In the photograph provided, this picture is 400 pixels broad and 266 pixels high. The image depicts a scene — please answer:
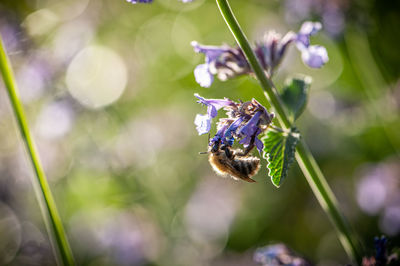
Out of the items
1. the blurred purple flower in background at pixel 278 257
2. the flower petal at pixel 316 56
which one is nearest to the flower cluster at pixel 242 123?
the flower petal at pixel 316 56

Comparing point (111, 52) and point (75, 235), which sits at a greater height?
point (111, 52)

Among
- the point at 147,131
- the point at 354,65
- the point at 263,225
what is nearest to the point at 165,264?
the point at 263,225

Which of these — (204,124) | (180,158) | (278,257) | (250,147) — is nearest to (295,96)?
(250,147)

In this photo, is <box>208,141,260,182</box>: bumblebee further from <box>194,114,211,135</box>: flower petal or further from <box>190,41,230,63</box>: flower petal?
<box>190,41,230,63</box>: flower petal

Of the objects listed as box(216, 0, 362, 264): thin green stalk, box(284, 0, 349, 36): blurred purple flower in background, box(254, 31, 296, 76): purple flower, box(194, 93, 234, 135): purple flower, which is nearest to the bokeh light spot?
box(284, 0, 349, 36): blurred purple flower in background

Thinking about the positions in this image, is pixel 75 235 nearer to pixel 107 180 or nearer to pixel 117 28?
pixel 107 180
